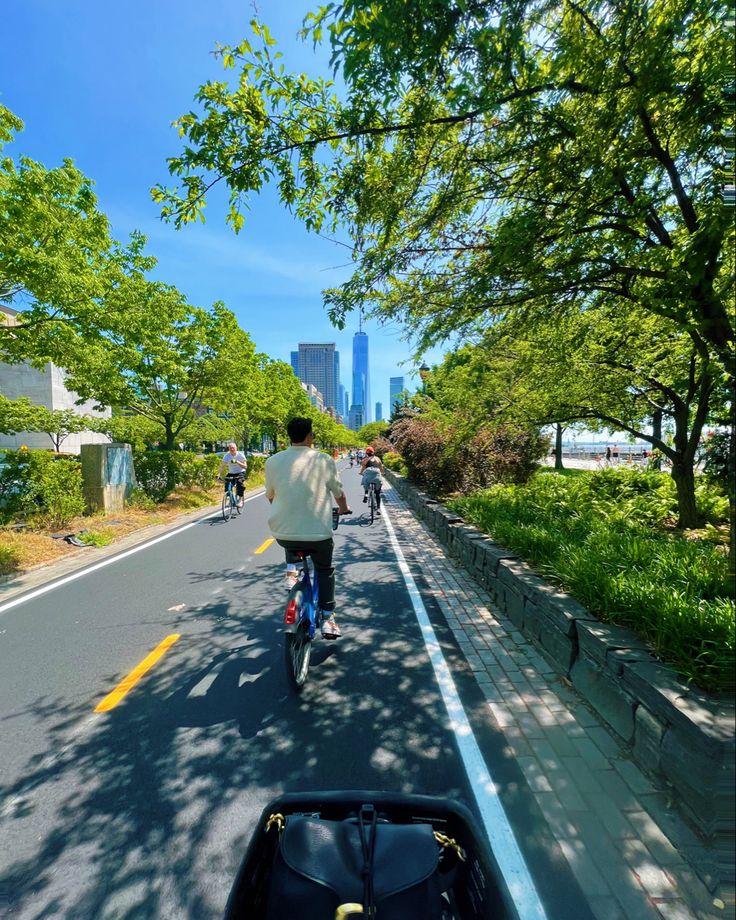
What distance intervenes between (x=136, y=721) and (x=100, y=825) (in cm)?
98

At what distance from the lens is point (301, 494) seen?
407cm

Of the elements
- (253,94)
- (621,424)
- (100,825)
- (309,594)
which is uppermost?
(253,94)

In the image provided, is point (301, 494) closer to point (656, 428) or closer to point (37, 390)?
point (656, 428)

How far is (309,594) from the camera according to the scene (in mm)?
4188

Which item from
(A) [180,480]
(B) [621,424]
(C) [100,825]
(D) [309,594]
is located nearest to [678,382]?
(B) [621,424]

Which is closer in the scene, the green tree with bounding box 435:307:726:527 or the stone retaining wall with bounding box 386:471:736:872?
the stone retaining wall with bounding box 386:471:736:872

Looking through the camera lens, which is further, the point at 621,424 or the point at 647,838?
the point at 621,424

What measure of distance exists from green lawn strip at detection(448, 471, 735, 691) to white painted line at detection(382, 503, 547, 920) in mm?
1343

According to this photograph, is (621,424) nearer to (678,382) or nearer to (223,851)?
(678,382)

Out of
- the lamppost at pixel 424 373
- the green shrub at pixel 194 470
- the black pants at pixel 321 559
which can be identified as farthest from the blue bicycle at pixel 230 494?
the black pants at pixel 321 559

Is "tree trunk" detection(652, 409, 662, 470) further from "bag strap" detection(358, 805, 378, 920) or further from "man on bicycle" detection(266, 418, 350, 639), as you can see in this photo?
"bag strap" detection(358, 805, 378, 920)

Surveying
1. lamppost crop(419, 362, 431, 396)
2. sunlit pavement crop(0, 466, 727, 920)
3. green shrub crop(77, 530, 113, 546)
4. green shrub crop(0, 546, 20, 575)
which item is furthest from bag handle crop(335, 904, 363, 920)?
green shrub crop(77, 530, 113, 546)

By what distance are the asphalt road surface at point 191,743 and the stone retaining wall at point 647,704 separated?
76 centimetres

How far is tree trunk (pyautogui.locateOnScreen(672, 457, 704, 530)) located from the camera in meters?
8.68
